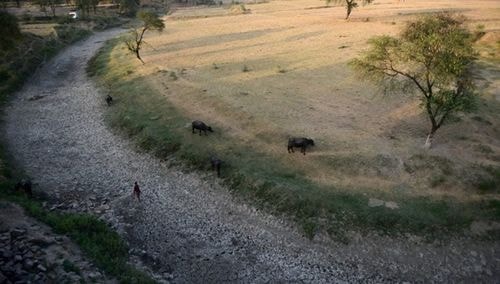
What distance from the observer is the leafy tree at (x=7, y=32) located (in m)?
62.6

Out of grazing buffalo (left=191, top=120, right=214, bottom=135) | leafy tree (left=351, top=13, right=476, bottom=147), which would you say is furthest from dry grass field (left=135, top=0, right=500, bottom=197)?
leafy tree (left=351, top=13, right=476, bottom=147)

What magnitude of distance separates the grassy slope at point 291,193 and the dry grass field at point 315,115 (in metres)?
0.22

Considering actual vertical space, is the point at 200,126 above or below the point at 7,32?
below

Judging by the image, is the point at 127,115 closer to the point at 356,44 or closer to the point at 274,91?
the point at 274,91

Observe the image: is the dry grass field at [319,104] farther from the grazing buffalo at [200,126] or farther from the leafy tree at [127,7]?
the leafy tree at [127,7]

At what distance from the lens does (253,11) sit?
412ft

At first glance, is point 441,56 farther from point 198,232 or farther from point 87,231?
point 87,231

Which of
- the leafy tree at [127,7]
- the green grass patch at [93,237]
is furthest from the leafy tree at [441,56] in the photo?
the leafy tree at [127,7]

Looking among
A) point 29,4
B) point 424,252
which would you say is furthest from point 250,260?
point 29,4

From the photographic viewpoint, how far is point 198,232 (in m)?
27.0

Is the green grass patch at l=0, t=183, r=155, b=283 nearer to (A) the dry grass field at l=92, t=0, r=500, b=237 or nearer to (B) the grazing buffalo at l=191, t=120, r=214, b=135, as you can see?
(A) the dry grass field at l=92, t=0, r=500, b=237

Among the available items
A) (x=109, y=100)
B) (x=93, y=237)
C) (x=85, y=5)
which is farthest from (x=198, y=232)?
(x=85, y=5)

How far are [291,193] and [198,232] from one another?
22.8 feet

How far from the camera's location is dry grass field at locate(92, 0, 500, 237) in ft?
100
